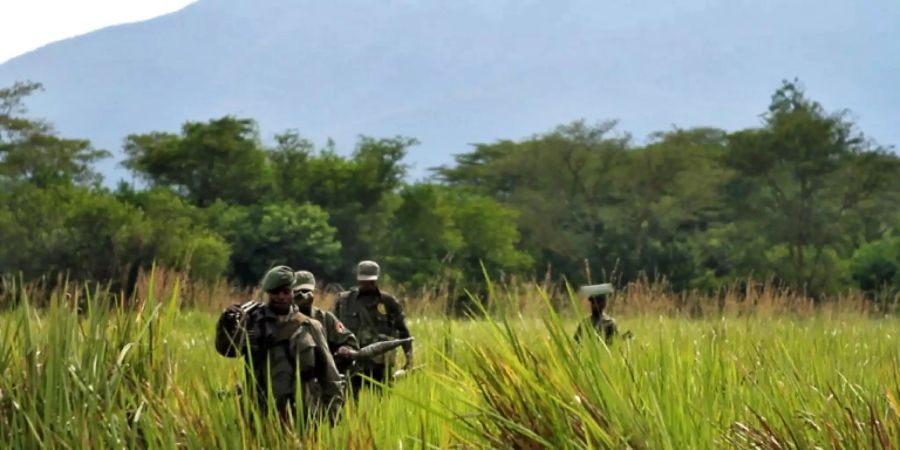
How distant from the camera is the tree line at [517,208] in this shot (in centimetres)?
3928

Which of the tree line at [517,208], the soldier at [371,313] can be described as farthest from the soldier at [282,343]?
the tree line at [517,208]

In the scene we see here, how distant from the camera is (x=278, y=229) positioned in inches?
1613

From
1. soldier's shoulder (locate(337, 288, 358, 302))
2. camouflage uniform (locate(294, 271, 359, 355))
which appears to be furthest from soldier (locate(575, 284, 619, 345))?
camouflage uniform (locate(294, 271, 359, 355))

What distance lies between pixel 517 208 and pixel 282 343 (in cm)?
4963

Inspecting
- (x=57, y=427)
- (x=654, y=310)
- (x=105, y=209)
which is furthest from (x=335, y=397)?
(x=105, y=209)

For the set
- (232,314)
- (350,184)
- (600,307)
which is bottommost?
(350,184)

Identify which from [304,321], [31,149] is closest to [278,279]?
[304,321]

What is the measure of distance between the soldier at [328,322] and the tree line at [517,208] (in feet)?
93.5

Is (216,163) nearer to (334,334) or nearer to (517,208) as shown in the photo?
(517,208)

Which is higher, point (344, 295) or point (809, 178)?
point (344, 295)

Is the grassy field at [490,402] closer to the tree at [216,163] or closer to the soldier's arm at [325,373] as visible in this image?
the soldier's arm at [325,373]

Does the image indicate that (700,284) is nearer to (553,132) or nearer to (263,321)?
(553,132)

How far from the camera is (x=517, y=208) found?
55031 millimetres

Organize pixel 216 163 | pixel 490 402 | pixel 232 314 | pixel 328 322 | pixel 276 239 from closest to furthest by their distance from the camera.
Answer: pixel 490 402
pixel 232 314
pixel 328 322
pixel 276 239
pixel 216 163
